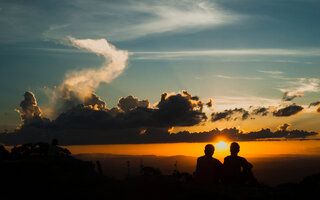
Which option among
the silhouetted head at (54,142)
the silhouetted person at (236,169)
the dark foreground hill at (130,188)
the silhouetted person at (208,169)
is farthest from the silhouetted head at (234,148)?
the silhouetted head at (54,142)

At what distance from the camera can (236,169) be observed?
11.1 m

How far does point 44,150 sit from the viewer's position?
21.6 metres

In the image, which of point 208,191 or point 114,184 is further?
point 114,184

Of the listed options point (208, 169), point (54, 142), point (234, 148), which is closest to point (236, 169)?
point (234, 148)

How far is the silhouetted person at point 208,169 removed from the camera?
1107 centimetres

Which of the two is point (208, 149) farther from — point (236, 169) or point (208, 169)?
point (236, 169)

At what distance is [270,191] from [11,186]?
8050 millimetres

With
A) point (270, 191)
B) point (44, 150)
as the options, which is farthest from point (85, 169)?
point (44, 150)

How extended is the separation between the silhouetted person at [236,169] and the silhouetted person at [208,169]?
28 cm

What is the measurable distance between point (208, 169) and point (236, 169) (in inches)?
36.7

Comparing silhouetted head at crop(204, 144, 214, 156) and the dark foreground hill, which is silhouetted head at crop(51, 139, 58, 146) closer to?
the dark foreground hill

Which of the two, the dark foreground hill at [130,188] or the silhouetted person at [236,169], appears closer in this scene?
the dark foreground hill at [130,188]

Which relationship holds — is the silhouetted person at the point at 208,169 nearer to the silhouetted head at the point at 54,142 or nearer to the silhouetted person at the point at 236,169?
the silhouetted person at the point at 236,169

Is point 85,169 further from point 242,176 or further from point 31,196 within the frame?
point 242,176
